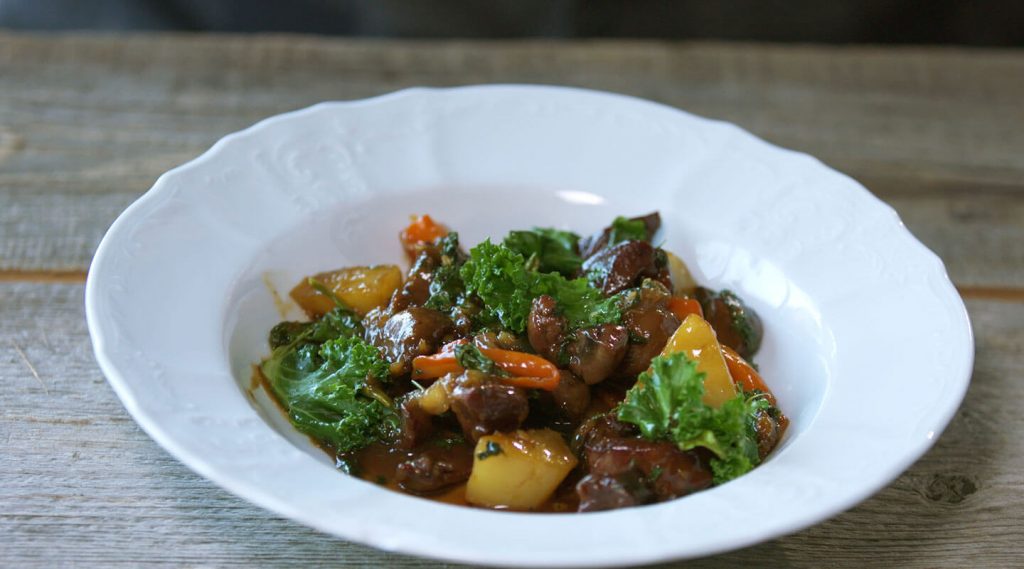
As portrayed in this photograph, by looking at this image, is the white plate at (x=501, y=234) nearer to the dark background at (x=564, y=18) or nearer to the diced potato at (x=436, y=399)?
the diced potato at (x=436, y=399)

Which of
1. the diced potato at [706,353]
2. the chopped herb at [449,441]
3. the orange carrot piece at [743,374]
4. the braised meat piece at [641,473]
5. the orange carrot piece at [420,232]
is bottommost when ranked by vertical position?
the chopped herb at [449,441]

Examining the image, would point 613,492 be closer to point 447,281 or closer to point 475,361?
point 475,361

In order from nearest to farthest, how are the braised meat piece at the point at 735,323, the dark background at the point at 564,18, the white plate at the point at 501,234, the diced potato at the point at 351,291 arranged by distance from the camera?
the white plate at the point at 501,234 → the braised meat piece at the point at 735,323 → the diced potato at the point at 351,291 → the dark background at the point at 564,18

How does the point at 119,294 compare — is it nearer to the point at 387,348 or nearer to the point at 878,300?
the point at 387,348

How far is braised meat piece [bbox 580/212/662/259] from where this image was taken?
367 centimetres

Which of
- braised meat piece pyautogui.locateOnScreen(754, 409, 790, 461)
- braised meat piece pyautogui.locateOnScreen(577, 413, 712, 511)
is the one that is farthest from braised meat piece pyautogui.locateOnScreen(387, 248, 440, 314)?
braised meat piece pyautogui.locateOnScreen(754, 409, 790, 461)

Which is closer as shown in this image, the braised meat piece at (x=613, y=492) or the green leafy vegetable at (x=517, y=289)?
the braised meat piece at (x=613, y=492)

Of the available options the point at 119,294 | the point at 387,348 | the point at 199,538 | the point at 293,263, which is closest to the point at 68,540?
the point at 199,538

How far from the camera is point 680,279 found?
366 cm

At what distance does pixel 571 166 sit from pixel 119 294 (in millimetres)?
1900

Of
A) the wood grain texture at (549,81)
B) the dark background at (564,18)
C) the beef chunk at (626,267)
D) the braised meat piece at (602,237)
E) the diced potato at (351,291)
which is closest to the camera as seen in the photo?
the beef chunk at (626,267)

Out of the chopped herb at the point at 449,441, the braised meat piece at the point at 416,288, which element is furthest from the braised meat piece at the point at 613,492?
the braised meat piece at the point at 416,288

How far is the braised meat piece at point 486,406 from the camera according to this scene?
9.11ft

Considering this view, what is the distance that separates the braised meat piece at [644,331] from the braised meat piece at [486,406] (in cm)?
42
